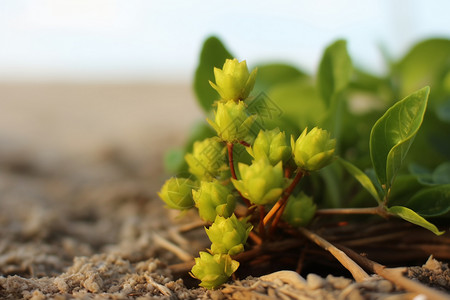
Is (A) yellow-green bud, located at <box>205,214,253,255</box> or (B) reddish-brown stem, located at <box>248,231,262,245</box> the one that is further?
(B) reddish-brown stem, located at <box>248,231,262,245</box>

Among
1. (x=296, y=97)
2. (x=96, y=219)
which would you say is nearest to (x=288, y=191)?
(x=296, y=97)

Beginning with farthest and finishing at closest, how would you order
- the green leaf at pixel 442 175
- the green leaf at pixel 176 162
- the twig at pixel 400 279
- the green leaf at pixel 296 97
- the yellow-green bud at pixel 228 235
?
the green leaf at pixel 296 97, the green leaf at pixel 176 162, the green leaf at pixel 442 175, the yellow-green bud at pixel 228 235, the twig at pixel 400 279

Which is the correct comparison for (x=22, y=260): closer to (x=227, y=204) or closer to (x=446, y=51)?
(x=227, y=204)

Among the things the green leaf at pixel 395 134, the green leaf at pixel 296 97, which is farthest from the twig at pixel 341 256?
the green leaf at pixel 296 97

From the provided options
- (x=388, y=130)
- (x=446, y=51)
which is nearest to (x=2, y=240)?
(x=388, y=130)

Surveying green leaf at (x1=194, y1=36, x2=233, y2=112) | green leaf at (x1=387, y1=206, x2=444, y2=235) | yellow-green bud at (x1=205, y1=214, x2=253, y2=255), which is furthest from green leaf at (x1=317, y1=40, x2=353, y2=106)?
yellow-green bud at (x1=205, y1=214, x2=253, y2=255)

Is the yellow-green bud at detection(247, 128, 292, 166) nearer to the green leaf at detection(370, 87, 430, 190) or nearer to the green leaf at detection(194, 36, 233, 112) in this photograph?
the green leaf at detection(370, 87, 430, 190)

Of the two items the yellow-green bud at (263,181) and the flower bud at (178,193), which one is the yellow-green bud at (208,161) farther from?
the yellow-green bud at (263,181)
